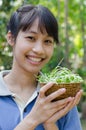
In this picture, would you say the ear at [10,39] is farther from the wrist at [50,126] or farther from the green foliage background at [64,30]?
the green foliage background at [64,30]

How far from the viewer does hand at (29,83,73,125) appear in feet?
5.92

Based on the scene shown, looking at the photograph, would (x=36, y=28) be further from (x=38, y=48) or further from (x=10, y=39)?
(x=10, y=39)

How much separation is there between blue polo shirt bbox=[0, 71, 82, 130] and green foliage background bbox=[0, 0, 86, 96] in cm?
198

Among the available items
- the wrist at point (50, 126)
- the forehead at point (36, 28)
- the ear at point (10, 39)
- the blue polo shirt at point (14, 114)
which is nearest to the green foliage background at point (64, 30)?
the ear at point (10, 39)

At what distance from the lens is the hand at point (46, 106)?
1.81m

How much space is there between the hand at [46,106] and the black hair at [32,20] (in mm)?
372

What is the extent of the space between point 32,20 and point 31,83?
36 centimetres

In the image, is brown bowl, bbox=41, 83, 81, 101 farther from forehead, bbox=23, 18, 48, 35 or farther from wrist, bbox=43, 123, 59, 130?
forehead, bbox=23, 18, 48, 35

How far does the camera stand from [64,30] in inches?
525

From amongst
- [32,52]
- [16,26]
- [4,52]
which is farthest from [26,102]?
[4,52]

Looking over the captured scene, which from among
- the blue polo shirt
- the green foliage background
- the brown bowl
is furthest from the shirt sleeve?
the green foliage background

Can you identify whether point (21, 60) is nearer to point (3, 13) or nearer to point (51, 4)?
point (3, 13)

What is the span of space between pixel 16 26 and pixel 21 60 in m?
0.20

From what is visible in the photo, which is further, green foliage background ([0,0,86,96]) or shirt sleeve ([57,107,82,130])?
green foliage background ([0,0,86,96])
